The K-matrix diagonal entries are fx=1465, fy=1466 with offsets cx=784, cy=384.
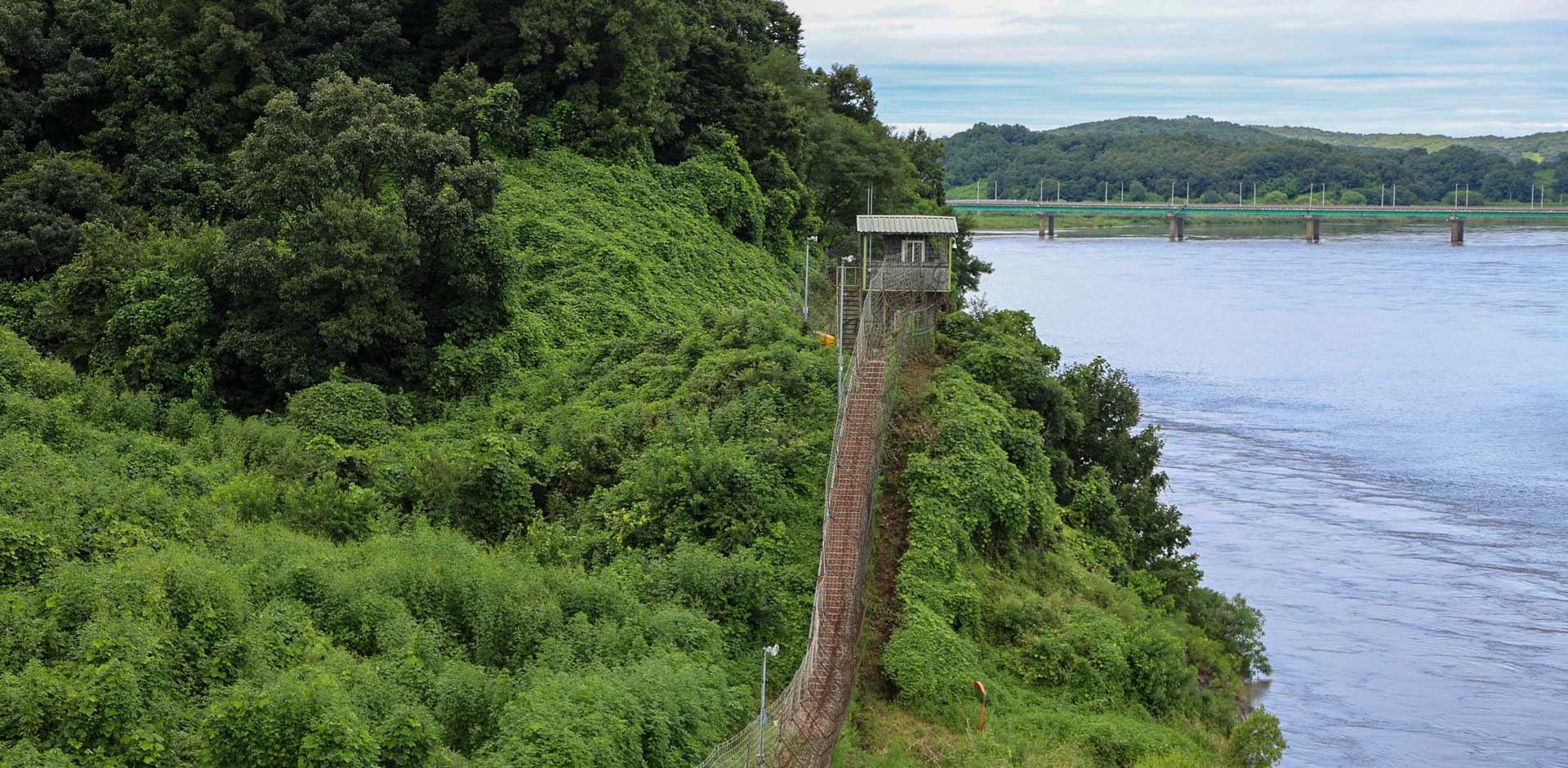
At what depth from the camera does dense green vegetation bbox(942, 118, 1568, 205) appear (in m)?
131

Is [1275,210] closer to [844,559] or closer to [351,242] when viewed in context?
[351,242]

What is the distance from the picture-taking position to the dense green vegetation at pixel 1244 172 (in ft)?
431

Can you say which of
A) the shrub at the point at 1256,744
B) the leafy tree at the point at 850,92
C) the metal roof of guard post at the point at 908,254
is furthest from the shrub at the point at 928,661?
the leafy tree at the point at 850,92

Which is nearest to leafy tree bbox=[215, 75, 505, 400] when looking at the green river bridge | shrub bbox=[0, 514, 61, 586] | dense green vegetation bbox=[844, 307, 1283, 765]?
dense green vegetation bbox=[844, 307, 1283, 765]

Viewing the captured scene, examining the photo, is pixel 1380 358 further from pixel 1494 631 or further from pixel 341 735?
pixel 341 735

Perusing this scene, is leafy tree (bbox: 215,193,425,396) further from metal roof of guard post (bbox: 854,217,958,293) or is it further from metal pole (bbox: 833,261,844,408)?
metal roof of guard post (bbox: 854,217,958,293)

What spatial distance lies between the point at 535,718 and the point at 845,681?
20.2ft

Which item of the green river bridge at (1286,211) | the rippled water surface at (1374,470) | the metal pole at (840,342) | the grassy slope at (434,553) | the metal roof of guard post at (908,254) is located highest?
the green river bridge at (1286,211)

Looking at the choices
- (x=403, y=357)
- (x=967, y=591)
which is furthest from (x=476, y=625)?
(x=403, y=357)

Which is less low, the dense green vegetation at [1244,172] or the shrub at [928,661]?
the dense green vegetation at [1244,172]

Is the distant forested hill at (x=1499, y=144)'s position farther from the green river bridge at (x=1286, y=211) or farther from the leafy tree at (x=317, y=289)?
the leafy tree at (x=317, y=289)

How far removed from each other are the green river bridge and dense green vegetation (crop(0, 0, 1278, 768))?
6648cm

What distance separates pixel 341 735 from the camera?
15.3 m

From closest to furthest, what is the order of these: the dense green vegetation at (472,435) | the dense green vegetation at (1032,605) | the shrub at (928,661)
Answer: the dense green vegetation at (472,435), the shrub at (928,661), the dense green vegetation at (1032,605)
